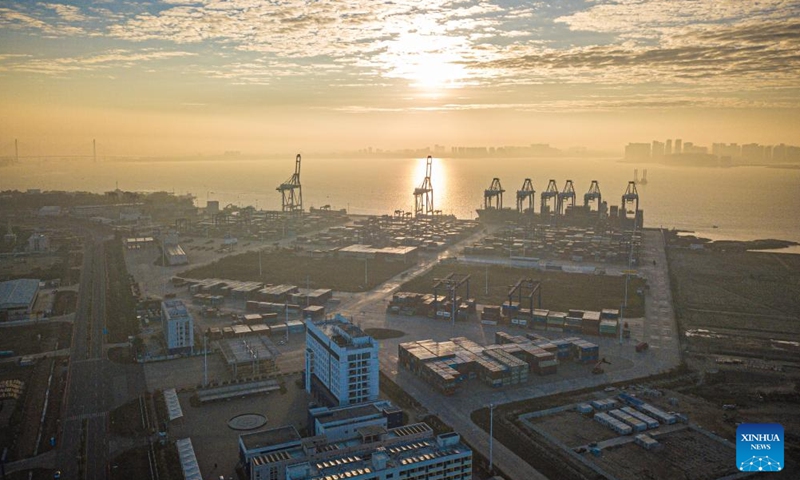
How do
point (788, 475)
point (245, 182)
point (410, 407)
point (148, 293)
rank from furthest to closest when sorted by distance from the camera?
point (245, 182) → point (148, 293) → point (410, 407) → point (788, 475)

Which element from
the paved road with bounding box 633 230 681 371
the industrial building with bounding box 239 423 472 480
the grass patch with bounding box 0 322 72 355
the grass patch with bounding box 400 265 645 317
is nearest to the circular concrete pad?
the industrial building with bounding box 239 423 472 480

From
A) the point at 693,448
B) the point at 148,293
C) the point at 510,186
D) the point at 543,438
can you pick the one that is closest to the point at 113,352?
the point at 148,293

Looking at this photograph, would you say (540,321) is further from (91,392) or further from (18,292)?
(18,292)

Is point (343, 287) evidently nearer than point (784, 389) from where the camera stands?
No

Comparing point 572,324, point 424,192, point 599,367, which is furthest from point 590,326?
point 424,192

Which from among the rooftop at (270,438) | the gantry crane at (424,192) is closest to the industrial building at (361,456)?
the rooftop at (270,438)

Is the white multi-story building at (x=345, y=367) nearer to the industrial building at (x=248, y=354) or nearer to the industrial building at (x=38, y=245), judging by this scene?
the industrial building at (x=248, y=354)

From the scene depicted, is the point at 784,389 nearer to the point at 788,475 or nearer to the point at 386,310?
the point at 788,475
